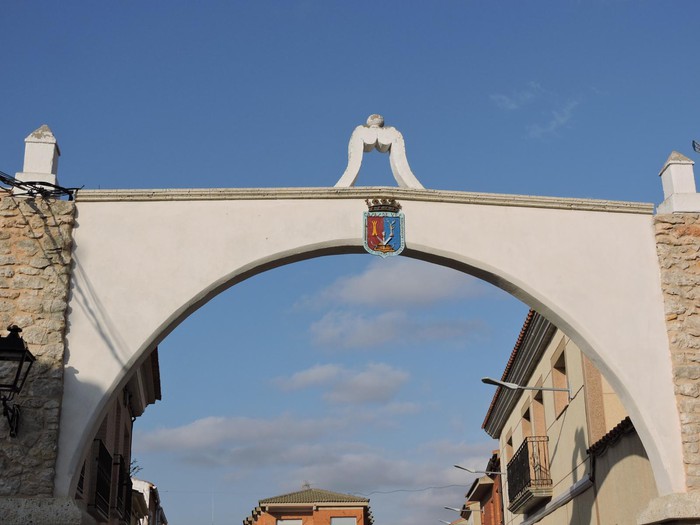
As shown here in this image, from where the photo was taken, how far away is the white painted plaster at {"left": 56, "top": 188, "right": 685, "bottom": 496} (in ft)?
28.3

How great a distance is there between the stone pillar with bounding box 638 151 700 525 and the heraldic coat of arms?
2636mm

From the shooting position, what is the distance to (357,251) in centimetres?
930

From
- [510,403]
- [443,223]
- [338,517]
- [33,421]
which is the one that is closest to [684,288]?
[443,223]

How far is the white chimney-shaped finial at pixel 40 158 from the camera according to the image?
8.88 meters

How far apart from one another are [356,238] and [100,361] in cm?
266

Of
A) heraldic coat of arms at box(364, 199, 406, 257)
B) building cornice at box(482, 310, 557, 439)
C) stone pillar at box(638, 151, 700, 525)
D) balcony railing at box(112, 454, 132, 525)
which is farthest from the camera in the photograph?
building cornice at box(482, 310, 557, 439)

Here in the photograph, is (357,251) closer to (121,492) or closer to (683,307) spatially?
(683,307)

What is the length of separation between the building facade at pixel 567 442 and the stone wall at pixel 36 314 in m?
5.75

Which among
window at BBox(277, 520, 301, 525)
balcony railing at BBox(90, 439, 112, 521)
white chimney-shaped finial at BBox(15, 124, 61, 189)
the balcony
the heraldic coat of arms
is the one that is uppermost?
window at BBox(277, 520, 301, 525)

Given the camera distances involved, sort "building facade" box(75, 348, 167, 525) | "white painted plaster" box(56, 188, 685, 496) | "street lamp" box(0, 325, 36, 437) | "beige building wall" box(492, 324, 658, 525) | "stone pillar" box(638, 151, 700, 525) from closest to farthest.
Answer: "street lamp" box(0, 325, 36, 437) < "stone pillar" box(638, 151, 700, 525) < "white painted plaster" box(56, 188, 685, 496) < "beige building wall" box(492, 324, 658, 525) < "building facade" box(75, 348, 167, 525)

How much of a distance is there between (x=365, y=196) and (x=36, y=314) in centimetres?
329

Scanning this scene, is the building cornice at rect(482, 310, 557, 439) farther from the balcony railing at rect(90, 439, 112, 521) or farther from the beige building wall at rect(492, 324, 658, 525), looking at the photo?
the balcony railing at rect(90, 439, 112, 521)

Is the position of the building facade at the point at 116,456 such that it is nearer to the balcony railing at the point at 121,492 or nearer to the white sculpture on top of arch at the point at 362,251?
the balcony railing at the point at 121,492

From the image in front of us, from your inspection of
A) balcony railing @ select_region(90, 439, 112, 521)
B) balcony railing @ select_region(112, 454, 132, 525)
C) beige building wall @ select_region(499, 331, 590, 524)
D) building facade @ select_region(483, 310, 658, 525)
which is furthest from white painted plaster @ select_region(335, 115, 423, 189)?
balcony railing @ select_region(112, 454, 132, 525)
